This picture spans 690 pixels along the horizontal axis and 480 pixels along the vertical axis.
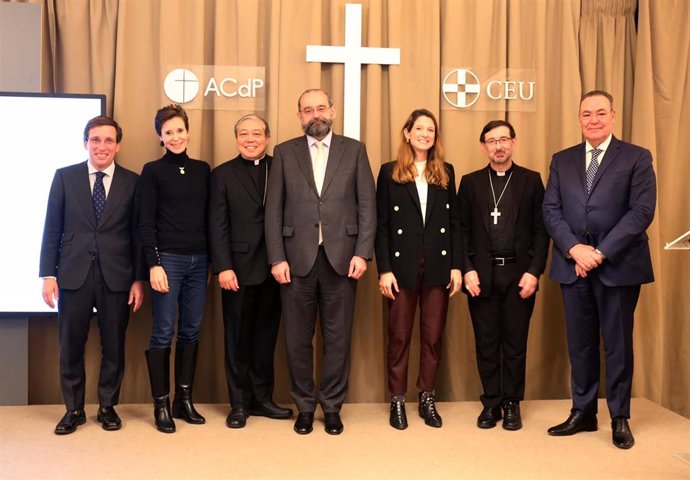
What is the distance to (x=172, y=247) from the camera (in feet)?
11.4

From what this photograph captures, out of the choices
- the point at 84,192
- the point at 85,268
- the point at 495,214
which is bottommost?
the point at 85,268

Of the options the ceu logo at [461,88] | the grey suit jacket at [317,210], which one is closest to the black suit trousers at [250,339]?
the grey suit jacket at [317,210]

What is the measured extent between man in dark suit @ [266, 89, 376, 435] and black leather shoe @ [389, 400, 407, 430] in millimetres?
300

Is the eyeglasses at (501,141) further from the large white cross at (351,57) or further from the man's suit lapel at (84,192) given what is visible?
the man's suit lapel at (84,192)

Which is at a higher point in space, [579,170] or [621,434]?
[579,170]

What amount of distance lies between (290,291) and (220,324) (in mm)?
830

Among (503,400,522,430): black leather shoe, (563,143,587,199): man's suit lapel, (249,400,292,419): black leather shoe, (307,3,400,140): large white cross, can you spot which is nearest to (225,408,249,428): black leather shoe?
(249,400,292,419): black leather shoe

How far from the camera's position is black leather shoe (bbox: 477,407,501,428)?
11.8 ft

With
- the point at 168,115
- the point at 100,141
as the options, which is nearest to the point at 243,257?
the point at 168,115

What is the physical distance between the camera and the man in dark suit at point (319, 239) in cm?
345

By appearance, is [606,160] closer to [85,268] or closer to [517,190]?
[517,190]

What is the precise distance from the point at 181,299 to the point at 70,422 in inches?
32.7

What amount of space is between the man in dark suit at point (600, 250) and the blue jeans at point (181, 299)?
1.89m

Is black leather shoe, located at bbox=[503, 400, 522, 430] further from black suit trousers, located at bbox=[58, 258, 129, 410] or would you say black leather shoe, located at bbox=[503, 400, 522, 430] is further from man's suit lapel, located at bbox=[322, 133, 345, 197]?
black suit trousers, located at bbox=[58, 258, 129, 410]
